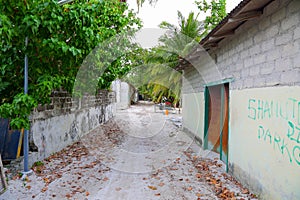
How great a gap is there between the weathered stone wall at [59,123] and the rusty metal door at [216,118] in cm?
418

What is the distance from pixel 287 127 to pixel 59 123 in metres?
5.33

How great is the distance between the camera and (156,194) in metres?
3.62

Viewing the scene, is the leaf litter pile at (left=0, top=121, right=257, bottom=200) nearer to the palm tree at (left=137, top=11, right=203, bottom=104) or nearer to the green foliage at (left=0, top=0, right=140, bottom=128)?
the green foliage at (left=0, top=0, right=140, bottom=128)

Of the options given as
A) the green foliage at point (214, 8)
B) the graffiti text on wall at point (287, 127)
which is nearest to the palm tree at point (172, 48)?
the green foliage at point (214, 8)

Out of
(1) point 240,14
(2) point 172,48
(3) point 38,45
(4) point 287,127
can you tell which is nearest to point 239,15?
(1) point 240,14

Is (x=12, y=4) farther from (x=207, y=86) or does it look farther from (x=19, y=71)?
(x=207, y=86)

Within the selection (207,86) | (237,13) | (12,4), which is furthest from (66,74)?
(207,86)

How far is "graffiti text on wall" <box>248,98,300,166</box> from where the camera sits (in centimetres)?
260

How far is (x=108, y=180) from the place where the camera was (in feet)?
13.8

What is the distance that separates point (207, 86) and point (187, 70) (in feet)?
8.92

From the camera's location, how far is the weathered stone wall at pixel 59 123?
490 cm

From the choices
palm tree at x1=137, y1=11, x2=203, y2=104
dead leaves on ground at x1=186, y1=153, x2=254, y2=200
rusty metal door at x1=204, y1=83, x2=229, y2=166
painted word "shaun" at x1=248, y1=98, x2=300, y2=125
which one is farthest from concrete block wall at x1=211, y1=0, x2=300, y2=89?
palm tree at x1=137, y1=11, x2=203, y2=104

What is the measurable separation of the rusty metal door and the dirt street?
0.33 meters

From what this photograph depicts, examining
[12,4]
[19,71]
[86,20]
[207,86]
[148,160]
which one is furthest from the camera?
[207,86]
